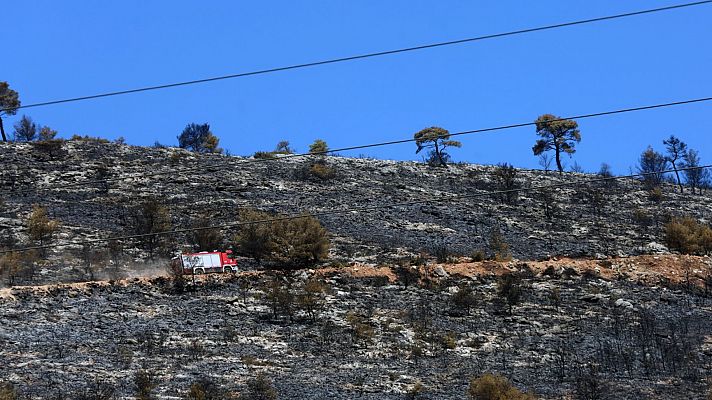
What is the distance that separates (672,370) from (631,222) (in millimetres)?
25997

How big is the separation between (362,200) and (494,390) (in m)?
29.4

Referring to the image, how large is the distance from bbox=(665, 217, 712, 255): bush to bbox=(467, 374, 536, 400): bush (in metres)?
22.2

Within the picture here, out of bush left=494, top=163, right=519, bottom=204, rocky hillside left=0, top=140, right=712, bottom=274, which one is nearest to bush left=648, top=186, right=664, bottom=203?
rocky hillside left=0, top=140, right=712, bottom=274

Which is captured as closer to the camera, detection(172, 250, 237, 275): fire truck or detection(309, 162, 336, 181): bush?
detection(172, 250, 237, 275): fire truck

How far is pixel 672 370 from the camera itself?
29641 millimetres

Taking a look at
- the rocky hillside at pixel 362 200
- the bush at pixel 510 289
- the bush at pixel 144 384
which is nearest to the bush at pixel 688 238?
the rocky hillside at pixel 362 200

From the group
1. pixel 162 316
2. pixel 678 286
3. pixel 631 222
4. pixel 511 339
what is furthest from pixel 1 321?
pixel 631 222

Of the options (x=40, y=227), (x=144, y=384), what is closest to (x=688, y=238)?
(x=144, y=384)

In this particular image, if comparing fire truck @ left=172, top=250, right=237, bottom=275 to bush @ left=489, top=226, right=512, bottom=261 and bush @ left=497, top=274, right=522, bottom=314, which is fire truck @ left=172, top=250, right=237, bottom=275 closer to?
bush @ left=497, top=274, right=522, bottom=314

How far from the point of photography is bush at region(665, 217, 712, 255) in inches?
1829

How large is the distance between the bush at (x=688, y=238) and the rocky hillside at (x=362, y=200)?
73cm

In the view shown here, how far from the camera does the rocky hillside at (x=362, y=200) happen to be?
158 feet

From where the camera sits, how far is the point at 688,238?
1843 inches

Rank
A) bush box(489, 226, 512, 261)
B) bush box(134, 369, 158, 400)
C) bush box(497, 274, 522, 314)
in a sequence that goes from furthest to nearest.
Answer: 1. bush box(489, 226, 512, 261)
2. bush box(497, 274, 522, 314)
3. bush box(134, 369, 158, 400)
